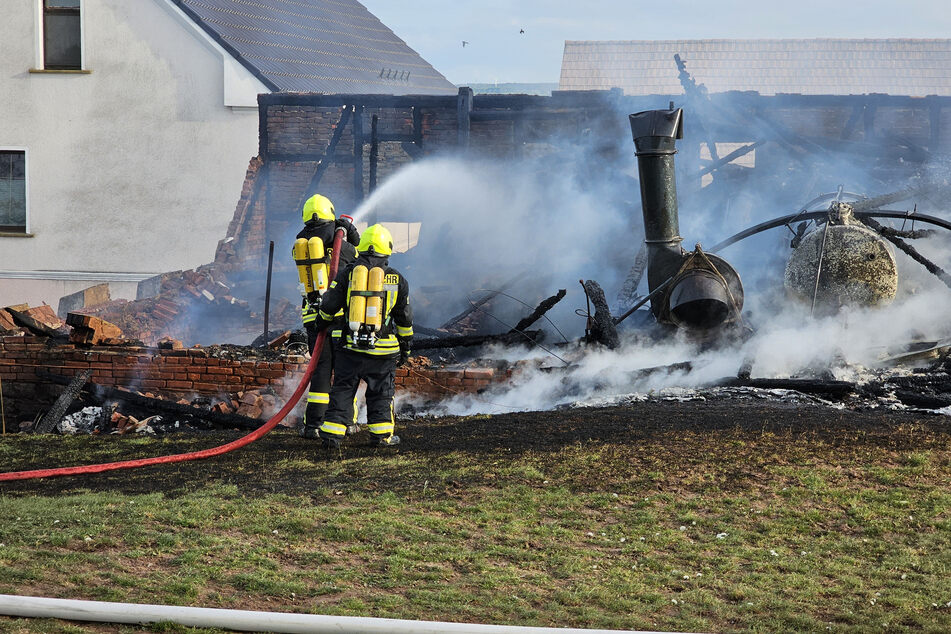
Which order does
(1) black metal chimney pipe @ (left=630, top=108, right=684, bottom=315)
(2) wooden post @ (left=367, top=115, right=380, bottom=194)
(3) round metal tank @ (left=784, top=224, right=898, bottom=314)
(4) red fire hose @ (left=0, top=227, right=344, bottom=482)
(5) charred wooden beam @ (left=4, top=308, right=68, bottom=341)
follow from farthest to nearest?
1. (2) wooden post @ (left=367, top=115, right=380, bottom=194)
2. (1) black metal chimney pipe @ (left=630, top=108, right=684, bottom=315)
3. (3) round metal tank @ (left=784, top=224, right=898, bottom=314)
4. (5) charred wooden beam @ (left=4, top=308, right=68, bottom=341)
5. (4) red fire hose @ (left=0, top=227, right=344, bottom=482)

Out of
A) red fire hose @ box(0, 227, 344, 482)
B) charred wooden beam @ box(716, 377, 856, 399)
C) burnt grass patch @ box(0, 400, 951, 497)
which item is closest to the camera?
burnt grass patch @ box(0, 400, 951, 497)

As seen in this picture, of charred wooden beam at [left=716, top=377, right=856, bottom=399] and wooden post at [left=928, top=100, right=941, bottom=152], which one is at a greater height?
wooden post at [left=928, top=100, right=941, bottom=152]

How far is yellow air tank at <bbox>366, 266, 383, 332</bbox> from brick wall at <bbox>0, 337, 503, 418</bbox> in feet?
8.06

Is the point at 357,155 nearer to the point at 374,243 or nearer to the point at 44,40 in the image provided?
the point at 44,40

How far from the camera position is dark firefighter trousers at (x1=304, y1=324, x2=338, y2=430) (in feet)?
25.3

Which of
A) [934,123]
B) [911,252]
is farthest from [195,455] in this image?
[934,123]

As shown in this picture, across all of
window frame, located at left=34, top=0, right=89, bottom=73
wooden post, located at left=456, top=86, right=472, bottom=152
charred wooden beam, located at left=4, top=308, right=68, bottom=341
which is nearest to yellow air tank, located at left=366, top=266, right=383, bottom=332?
charred wooden beam, located at left=4, top=308, right=68, bottom=341

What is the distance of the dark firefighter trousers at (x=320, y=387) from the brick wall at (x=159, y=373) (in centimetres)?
173

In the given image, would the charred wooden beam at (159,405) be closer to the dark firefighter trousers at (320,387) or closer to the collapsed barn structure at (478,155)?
the dark firefighter trousers at (320,387)

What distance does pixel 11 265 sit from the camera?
19.1m

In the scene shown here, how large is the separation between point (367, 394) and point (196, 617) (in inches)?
143

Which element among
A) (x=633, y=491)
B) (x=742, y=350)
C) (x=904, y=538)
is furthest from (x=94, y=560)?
(x=742, y=350)

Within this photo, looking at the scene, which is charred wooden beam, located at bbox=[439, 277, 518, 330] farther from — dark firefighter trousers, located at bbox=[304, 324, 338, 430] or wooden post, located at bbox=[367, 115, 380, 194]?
dark firefighter trousers, located at bbox=[304, 324, 338, 430]

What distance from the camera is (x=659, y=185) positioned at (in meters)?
11.5
